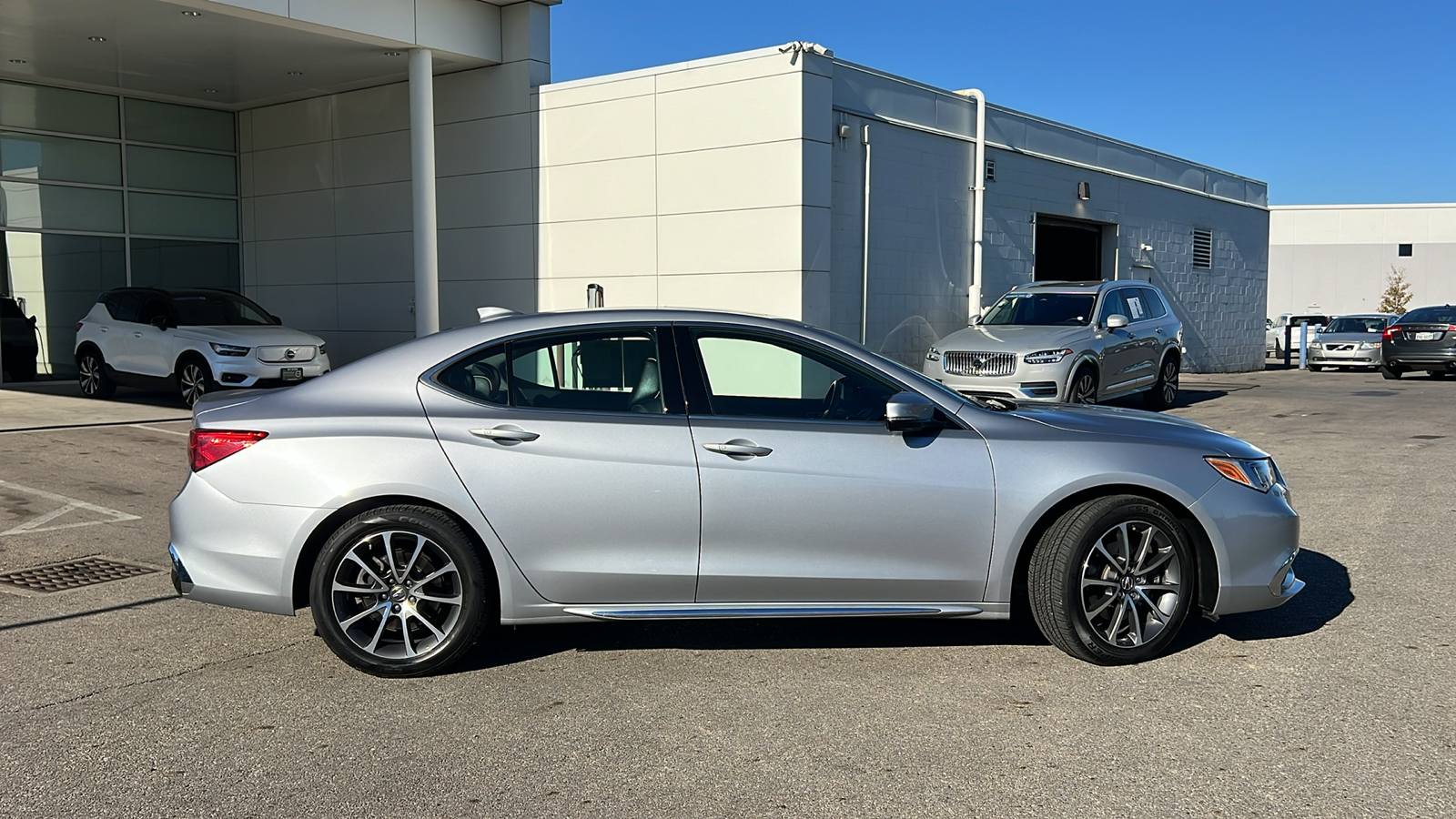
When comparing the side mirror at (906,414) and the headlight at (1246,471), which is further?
the headlight at (1246,471)

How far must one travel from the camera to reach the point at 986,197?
64.3ft

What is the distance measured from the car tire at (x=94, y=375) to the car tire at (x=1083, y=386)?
13.2m

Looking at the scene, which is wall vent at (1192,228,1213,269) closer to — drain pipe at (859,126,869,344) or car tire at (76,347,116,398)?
drain pipe at (859,126,869,344)

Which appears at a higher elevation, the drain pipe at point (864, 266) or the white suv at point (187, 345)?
the drain pipe at point (864, 266)

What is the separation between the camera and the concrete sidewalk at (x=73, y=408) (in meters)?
14.4

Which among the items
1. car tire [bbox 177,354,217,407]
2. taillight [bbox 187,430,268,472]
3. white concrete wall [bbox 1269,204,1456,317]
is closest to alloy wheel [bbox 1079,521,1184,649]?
taillight [bbox 187,430,268,472]

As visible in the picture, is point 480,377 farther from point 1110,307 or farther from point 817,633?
point 1110,307

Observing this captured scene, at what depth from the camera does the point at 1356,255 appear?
6406 cm

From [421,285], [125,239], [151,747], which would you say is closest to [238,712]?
[151,747]

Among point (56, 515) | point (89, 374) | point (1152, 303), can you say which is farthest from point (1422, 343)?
point (56, 515)

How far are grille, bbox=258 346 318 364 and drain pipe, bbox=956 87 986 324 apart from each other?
9.87m

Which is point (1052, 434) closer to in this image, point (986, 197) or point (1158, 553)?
point (1158, 553)

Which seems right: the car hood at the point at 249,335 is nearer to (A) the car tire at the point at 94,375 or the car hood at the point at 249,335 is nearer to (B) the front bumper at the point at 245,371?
(B) the front bumper at the point at 245,371

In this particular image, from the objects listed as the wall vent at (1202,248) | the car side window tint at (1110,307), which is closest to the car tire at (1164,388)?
the car side window tint at (1110,307)
